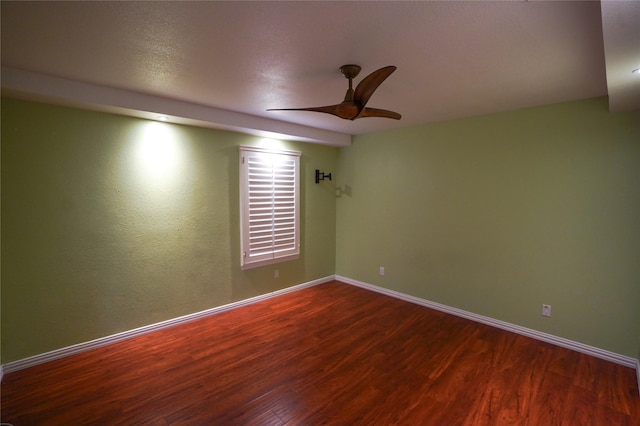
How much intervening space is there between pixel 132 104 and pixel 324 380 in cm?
286

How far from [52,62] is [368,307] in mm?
3806

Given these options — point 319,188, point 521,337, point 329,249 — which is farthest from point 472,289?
point 319,188

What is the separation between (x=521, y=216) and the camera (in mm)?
3195

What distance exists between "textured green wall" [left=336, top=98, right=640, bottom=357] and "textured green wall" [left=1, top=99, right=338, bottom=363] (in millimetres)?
2069

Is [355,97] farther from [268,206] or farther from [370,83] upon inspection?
[268,206]

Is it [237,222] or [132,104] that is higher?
[132,104]

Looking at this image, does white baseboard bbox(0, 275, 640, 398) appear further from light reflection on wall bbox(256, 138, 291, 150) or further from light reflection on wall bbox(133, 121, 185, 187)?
light reflection on wall bbox(256, 138, 291, 150)

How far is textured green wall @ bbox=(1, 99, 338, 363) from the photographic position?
2.50 meters

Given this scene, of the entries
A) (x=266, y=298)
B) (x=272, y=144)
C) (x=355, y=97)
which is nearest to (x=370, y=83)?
(x=355, y=97)

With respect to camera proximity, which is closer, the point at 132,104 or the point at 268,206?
the point at 132,104

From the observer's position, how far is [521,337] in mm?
3150

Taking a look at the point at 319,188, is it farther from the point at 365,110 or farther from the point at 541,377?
the point at 541,377

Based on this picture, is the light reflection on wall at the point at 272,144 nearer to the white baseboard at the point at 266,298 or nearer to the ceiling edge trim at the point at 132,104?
the ceiling edge trim at the point at 132,104

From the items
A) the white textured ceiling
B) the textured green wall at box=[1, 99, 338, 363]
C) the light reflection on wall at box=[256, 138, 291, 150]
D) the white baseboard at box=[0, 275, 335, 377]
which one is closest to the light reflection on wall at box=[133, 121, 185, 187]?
the textured green wall at box=[1, 99, 338, 363]
